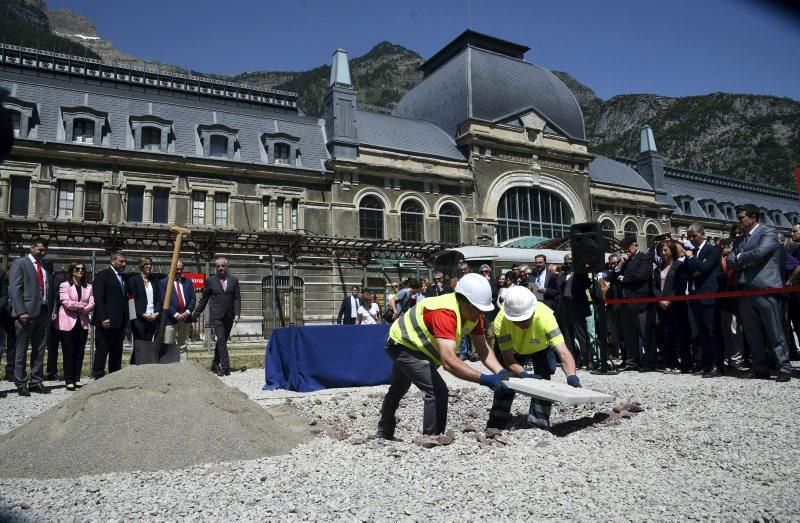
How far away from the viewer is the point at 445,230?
102 feet

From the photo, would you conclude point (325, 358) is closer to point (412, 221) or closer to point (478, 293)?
point (478, 293)

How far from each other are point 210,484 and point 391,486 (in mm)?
1290

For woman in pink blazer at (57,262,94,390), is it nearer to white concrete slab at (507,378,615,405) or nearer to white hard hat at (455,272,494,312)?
white hard hat at (455,272,494,312)

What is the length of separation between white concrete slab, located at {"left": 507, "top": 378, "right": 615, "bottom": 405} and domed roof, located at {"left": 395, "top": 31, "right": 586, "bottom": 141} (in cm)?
2912

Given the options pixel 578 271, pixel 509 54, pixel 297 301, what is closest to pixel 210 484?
pixel 578 271

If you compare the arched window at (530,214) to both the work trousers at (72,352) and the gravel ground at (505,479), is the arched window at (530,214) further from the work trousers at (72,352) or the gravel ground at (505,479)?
the gravel ground at (505,479)

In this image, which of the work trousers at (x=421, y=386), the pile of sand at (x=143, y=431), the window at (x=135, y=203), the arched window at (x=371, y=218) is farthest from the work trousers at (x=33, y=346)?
the arched window at (x=371, y=218)

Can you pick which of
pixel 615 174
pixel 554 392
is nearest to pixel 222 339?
pixel 554 392

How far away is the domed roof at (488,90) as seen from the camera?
33594 millimetres

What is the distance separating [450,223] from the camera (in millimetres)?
31203

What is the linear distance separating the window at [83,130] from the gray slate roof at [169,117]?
717 mm

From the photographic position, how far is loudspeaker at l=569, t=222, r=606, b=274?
33.5ft

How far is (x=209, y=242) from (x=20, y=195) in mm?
10536

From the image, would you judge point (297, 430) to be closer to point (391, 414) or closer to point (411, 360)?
point (391, 414)
